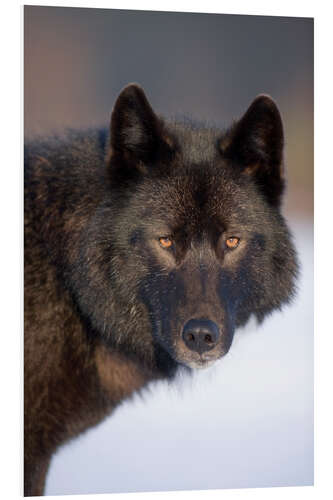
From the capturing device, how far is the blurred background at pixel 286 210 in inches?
160

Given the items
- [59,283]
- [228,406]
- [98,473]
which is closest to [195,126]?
[59,283]

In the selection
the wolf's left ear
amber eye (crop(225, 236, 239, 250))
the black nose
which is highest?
the wolf's left ear

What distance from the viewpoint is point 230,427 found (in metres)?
4.34

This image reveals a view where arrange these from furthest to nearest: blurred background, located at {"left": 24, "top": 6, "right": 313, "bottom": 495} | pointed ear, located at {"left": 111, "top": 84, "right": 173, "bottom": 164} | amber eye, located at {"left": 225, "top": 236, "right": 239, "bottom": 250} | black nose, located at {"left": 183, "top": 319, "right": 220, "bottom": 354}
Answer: blurred background, located at {"left": 24, "top": 6, "right": 313, "bottom": 495} → amber eye, located at {"left": 225, "top": 236, "right": 239, "bottom": 250} → pointed ear, located at {"left": 111, "top": 84, "right": 173, "bottom": 164} → black nose, located at {"left": 183, "top": 319, "right": 220, "bottom": 354}

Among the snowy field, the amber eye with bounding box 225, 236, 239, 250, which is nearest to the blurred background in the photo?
the snowy field

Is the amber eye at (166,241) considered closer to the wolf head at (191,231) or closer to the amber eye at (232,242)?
the wolf head at (191,231)

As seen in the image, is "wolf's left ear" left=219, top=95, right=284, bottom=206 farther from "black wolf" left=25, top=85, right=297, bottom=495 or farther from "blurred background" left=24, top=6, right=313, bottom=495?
"blurred background" left=24, top=6, right=313, bottom=495

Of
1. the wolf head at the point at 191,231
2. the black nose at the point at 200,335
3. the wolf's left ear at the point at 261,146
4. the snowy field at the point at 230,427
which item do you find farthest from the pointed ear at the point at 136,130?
the snowy field at the point at 230,427

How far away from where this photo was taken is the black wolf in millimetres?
3406

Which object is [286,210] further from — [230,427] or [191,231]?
[230,427]

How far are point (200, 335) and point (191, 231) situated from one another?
0.53 m

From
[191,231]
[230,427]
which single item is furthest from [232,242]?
[230,427]

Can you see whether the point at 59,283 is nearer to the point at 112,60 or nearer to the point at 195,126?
the point at 195,126
